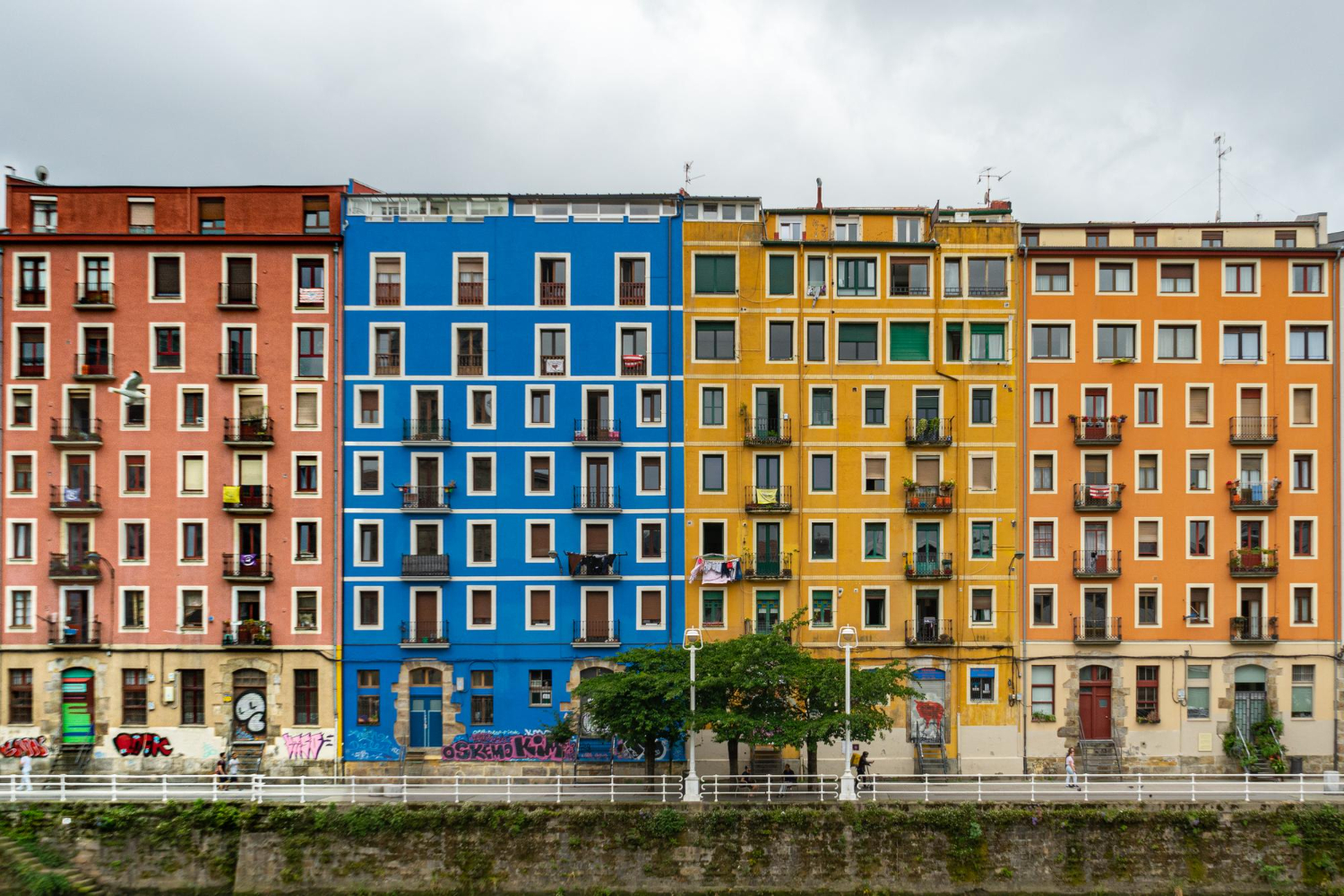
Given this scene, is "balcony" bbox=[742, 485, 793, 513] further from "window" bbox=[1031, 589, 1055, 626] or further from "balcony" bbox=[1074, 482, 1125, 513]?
"balcony" bbox=[1074, 482, 1125, 513]

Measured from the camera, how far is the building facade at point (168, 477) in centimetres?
3381

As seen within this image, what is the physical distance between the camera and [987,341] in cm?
3512

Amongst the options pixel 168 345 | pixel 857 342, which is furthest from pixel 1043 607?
pixel 168 345

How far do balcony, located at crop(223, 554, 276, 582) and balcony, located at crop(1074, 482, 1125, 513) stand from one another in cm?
3426

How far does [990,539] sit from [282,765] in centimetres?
3135

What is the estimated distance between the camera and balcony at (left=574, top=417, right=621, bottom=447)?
1357 inches

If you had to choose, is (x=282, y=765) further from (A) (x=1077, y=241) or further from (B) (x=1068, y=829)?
(A) (x=1077, y=241)

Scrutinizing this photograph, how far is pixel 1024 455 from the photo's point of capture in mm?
34812

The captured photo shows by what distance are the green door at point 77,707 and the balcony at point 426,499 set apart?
587 inches

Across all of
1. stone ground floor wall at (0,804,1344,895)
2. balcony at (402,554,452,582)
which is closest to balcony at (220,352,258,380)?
balcony at (402,554,452,582)

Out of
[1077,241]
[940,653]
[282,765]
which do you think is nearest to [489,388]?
[282,765]

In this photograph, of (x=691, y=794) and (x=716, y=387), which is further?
(x=716, y=387)

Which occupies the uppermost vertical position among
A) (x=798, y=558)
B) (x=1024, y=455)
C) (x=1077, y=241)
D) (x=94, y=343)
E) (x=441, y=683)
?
(x=1077, y=241)

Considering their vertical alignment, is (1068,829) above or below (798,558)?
below
